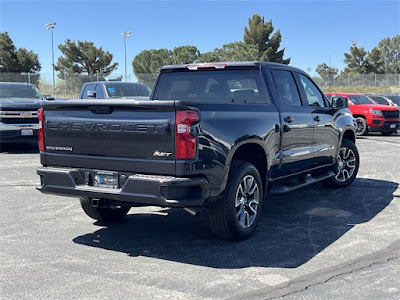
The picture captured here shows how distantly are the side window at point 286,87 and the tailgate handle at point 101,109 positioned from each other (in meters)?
2.34

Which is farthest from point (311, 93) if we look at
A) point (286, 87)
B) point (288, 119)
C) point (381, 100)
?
point (381, 100)

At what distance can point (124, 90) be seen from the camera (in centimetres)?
1402

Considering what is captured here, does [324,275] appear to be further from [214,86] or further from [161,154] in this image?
[214,86]

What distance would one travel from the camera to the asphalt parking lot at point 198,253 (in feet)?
12.5

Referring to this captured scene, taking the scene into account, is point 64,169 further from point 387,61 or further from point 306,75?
point 387,61

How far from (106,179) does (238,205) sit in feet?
4.53

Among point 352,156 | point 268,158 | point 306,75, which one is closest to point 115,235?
point 268,158

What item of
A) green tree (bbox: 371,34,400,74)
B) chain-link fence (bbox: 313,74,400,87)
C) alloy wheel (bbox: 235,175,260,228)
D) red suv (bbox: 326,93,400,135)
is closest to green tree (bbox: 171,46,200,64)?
chain-link fence (bbox: 313,74,400,87)

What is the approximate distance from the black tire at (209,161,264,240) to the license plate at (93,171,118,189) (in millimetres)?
999

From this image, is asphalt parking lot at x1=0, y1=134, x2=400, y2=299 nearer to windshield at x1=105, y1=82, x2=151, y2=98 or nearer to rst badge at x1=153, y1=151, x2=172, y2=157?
rst badge at x1=153, y1=151, x2=172, y2=157

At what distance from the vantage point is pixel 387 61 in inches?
3893

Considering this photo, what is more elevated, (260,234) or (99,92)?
(99,92)

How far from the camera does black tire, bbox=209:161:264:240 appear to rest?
4.75m

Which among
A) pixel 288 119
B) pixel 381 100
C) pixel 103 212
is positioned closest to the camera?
pixel 103 212
